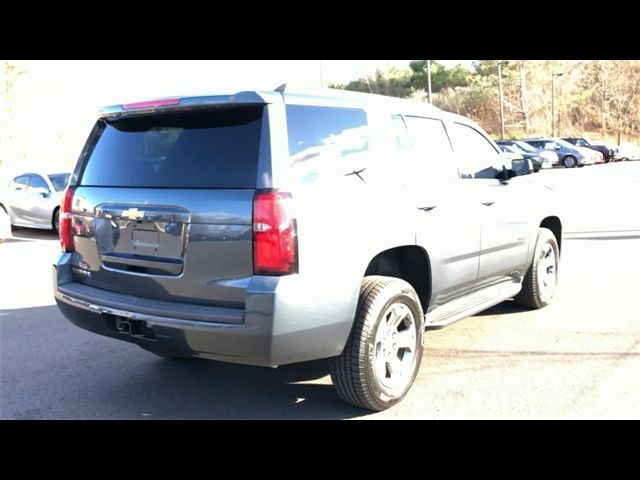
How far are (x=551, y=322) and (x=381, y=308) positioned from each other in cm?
268

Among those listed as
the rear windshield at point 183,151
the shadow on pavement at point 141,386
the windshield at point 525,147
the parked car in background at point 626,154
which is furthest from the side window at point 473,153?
the parked car in background at point 626,154

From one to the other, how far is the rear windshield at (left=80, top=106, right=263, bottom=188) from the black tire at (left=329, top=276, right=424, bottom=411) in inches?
40.9

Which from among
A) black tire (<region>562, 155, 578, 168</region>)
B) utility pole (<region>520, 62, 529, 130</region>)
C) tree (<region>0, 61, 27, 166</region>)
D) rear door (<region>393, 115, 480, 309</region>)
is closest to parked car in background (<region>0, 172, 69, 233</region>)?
rear door (<region>393, 115, 480, 309</region>)

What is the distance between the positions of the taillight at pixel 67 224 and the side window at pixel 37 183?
1013 cm

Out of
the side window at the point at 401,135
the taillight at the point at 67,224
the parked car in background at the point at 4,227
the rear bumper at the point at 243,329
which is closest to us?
the rear bumper at the point at 243,329

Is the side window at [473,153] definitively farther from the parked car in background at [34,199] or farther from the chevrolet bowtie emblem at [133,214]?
the parked car in background at [34,199]

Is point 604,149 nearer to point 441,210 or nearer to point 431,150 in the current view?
point 431,150

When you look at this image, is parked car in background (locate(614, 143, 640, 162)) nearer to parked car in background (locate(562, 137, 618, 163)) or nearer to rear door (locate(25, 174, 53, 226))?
parked car in background (locate(562, 137, 618, 163))

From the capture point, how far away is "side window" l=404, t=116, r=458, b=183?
4.21 m

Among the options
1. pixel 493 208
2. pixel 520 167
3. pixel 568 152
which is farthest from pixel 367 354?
pixel 568 152

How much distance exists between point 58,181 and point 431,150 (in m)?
11.3

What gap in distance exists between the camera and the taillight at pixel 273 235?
121 inches

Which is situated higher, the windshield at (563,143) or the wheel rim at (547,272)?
the windshield at (563,143)

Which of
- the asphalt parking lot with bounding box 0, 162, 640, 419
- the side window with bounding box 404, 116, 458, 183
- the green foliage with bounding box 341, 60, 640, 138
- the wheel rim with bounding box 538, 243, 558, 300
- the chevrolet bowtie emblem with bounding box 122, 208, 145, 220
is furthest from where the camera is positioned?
the green foliage with bounding box 341, 60, 640, 138
